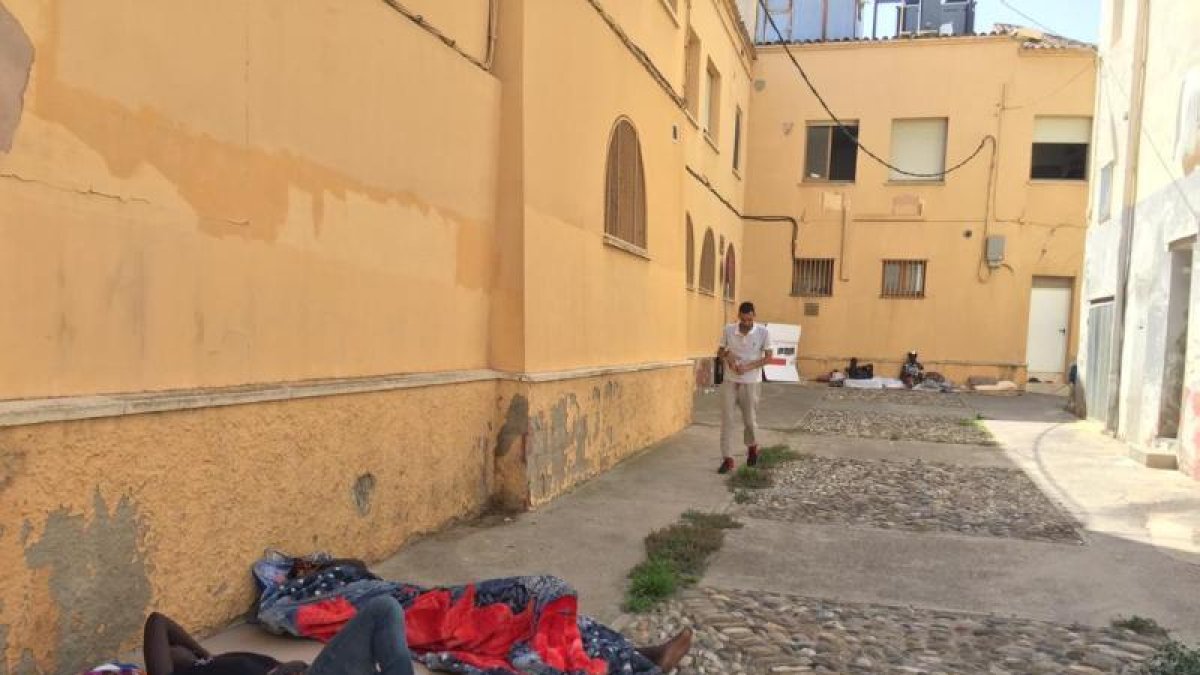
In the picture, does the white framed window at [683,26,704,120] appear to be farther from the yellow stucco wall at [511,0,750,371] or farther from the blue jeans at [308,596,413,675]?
the blue jeans at [308,596,413,675]

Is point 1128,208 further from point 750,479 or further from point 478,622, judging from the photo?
point 478,622

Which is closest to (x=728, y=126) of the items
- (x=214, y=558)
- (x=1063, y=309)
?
(x=1063, y=309)

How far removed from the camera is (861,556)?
197 inches

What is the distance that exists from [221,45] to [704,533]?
393 cm

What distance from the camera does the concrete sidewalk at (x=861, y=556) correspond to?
4.20m

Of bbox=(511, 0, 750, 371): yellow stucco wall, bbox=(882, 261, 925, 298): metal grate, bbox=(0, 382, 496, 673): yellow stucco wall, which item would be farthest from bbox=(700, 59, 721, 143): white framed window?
bbox=(0, 382, 496, 673): yellow stucco wall

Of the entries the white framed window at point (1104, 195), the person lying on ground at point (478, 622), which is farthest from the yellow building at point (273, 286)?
the white framed window at point (1104, 195)

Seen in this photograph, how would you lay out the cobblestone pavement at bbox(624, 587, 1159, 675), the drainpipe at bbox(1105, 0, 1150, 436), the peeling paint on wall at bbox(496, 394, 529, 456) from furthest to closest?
1. the drainpipe at bbox(1105, 0, 1150, 436)
2. the peeling paint on wall at bbox(496, 394, 529, 456)
3. the cobblestone pavement at bbox(624, 587, 1159, 675)

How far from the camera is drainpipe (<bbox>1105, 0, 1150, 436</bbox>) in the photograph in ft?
33.3

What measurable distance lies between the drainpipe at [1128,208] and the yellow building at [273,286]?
7471 millimetres

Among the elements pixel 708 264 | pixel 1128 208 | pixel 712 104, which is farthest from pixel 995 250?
pixel 712 104

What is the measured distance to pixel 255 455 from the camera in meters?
3.51

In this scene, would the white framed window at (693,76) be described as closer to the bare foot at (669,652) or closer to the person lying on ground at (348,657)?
the bare foot at (669,652)

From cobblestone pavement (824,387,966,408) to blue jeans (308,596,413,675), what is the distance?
13.3 meters
